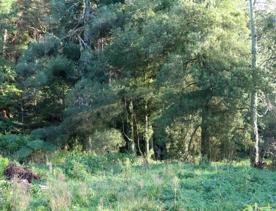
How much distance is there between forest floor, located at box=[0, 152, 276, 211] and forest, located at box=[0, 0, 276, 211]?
125 mm

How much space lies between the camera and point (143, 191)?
895 cm

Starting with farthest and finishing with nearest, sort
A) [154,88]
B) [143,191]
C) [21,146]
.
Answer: [21,146], [154,88], [143,191]

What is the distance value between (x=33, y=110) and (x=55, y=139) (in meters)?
7.75

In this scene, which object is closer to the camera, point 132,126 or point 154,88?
point 154,88

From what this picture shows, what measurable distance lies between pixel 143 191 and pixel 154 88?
34.8 feet

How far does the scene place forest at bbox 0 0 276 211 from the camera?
14.6 m

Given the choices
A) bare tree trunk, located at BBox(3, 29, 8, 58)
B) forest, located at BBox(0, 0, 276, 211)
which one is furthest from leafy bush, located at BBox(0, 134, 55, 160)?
bare tree trunk, located at BBox(3, 29, 8, 58)

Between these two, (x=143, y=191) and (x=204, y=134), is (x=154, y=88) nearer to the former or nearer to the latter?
(x=204, y=134)

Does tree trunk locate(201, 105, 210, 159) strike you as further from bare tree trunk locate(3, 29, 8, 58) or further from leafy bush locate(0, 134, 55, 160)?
bare tree trunk locate(3, 29, 8, 58)

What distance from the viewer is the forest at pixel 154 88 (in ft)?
47.8

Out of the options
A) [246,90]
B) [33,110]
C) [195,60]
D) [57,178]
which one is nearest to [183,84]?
[195,60]

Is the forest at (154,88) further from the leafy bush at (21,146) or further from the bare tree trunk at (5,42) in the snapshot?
the bare tree trunk at (5,42)

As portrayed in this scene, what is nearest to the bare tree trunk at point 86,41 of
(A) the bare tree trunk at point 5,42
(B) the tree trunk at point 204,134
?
(B) the tree trunk at point 204,134

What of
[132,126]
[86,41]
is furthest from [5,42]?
[132,126]
